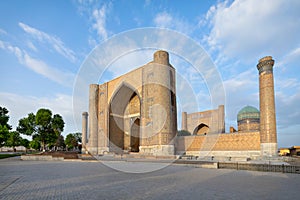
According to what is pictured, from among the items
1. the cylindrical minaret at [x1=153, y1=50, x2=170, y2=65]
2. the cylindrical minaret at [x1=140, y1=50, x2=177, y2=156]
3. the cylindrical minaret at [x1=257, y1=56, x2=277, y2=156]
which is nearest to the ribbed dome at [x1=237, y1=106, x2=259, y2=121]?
the cylindrical minaret at [x1=140, y1=50, x2=177, y2=156]

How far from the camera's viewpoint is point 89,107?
39656mm

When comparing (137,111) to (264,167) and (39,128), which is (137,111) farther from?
(264,167)

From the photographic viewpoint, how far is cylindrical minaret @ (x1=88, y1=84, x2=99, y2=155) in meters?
36.6

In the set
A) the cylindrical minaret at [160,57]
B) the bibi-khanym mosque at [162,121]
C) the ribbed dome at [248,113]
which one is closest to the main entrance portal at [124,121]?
the bibi-khanym mosque at [162,121]

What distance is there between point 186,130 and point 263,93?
23205mm

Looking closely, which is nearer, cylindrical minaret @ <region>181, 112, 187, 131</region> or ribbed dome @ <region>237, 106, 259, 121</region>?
ribbed dome @ <region>237, 106, 259, 121</region>

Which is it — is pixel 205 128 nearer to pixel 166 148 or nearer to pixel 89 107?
pixel 166 148

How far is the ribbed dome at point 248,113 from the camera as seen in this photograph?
3931 centimetres

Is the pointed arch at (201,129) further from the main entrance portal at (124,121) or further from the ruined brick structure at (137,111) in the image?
the ruined brick structure at (137,111)

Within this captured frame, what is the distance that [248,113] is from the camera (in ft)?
131

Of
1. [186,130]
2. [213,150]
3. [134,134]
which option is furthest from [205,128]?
[213,150]

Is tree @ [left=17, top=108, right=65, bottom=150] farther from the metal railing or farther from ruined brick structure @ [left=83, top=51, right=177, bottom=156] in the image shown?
the metal railing

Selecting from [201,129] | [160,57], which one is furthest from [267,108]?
[201,129]

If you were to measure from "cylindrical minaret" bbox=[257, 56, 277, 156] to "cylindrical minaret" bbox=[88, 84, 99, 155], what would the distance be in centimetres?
2579
